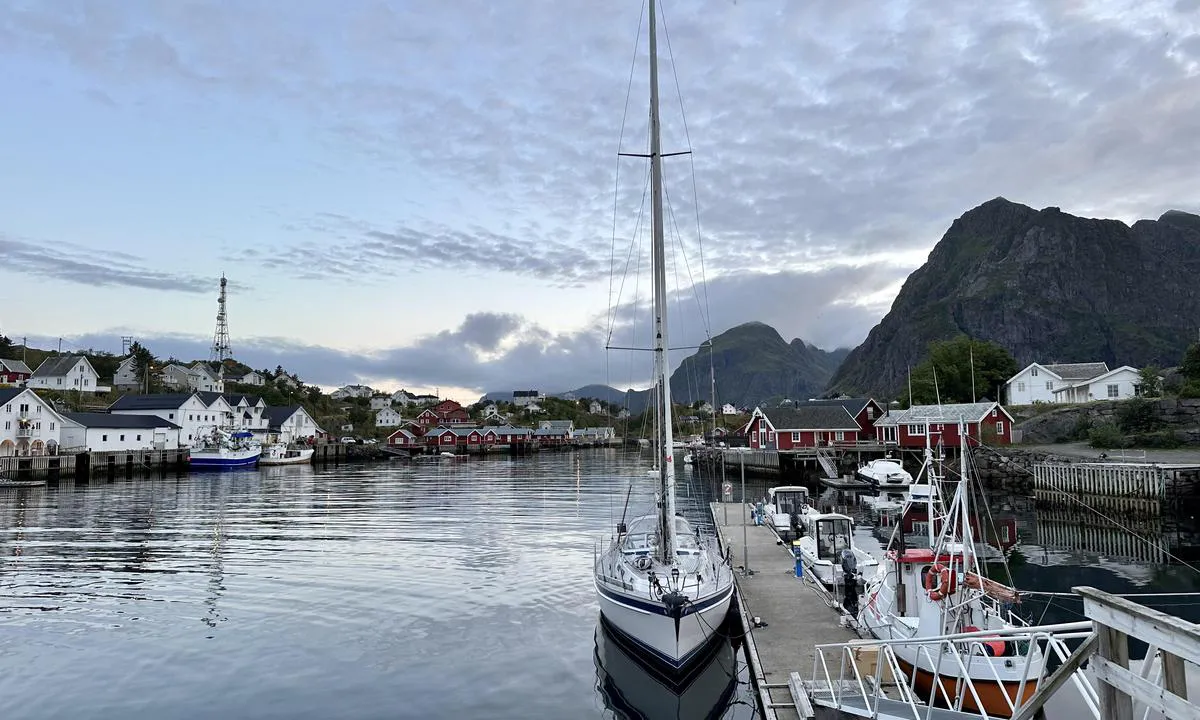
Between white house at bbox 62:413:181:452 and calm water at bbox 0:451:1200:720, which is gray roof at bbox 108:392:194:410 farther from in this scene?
calm water at bbox 0:451:1200:720

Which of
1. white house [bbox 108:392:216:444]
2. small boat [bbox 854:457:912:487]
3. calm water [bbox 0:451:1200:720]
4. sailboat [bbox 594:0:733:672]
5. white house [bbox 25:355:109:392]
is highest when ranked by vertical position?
white house [bbox 25:355:109:392]

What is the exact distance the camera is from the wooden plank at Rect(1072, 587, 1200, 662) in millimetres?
4621

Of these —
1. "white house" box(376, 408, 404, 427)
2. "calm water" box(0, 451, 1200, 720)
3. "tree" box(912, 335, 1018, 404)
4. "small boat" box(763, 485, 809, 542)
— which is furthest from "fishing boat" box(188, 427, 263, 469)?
"tree" box(912, 335, 1018, 404)

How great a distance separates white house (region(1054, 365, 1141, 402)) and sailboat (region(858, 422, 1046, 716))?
91219 millimetres

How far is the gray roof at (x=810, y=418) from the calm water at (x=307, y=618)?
43174 millimetres

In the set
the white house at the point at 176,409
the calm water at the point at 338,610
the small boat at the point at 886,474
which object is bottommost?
the calm water at the point at 338,610

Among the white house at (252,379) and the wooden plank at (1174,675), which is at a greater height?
the white house at (252,379)

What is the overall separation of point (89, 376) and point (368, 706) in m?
141

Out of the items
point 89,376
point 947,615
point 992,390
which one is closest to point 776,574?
point 947,615

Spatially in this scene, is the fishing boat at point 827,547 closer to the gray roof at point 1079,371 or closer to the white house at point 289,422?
the gray roof at point 1079,371

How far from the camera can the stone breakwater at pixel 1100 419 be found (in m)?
67.9

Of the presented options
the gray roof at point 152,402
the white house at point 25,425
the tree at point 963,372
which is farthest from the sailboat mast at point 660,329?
the gray roof at point 152,402

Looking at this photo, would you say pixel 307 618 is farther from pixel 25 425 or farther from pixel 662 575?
pixel 25 425

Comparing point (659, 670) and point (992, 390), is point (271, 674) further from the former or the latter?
point (992, 390)
